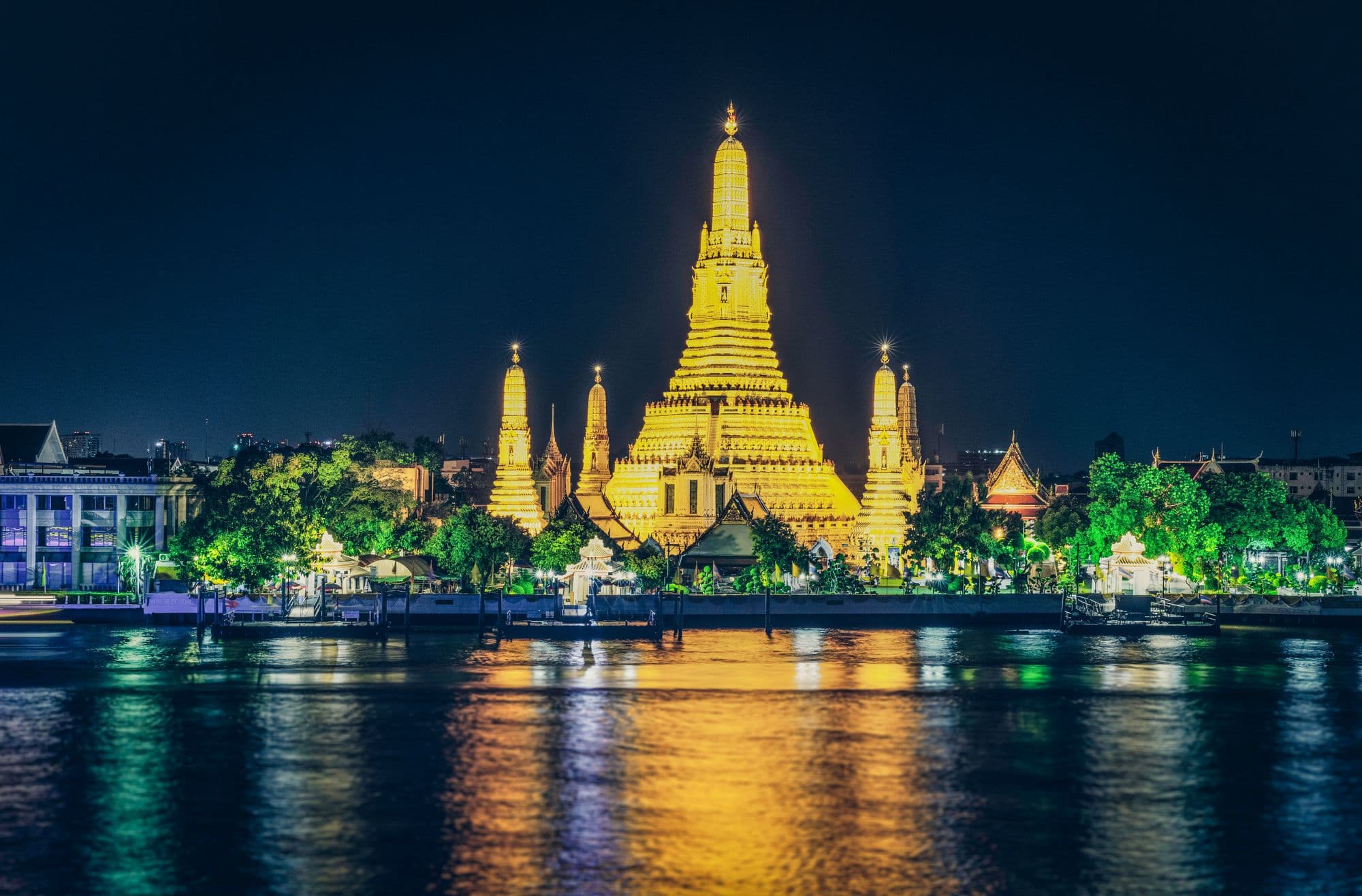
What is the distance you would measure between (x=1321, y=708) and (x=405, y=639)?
41.1 m

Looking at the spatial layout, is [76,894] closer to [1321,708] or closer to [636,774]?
[636,774]

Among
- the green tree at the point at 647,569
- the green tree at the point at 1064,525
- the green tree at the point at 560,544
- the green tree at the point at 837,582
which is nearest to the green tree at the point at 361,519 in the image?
the green tree at the point at 560,544

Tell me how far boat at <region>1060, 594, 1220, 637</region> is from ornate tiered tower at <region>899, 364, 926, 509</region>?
27.0 meters

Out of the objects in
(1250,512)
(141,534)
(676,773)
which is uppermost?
(1250,512)

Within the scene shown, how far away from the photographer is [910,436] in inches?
5837

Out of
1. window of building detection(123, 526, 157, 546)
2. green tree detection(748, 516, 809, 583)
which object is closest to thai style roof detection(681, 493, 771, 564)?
green tree detection(748, 516, 809, 583)

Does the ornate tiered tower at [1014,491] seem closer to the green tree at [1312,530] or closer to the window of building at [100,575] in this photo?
the green tree at [1312,530]

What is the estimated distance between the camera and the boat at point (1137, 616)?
94.9 metres

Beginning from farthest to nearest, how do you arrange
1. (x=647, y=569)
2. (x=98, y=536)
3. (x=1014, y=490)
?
1. (x=1014, y=490)
2. (x=98, y=536)
3. (x=647, y=569)

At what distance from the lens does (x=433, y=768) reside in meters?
53.1

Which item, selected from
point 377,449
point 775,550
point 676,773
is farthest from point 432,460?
point 676,773

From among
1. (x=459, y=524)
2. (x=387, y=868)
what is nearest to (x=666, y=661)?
(x=459, y=524)

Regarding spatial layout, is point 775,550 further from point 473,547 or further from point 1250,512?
point 1250,512

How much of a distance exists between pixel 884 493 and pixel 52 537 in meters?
47.7
